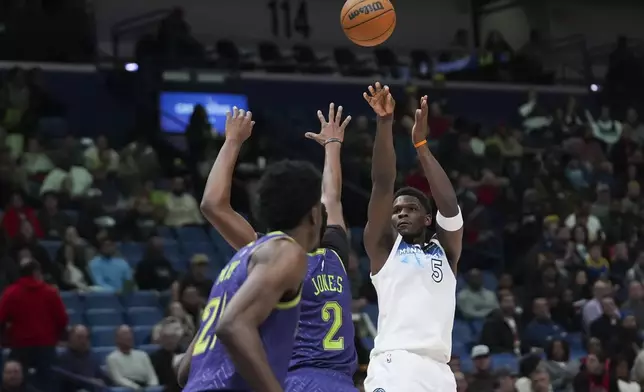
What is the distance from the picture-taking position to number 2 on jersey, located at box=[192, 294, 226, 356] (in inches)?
157

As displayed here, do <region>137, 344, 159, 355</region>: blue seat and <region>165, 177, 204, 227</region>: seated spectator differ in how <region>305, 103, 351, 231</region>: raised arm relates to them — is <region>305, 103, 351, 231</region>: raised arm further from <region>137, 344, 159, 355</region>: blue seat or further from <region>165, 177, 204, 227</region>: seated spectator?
<region>165, 177, 204, 227</region>: seated spectator

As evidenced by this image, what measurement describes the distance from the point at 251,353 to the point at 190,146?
12775 millimetres

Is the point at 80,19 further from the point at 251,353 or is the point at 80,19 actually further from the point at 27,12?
the point at 251,353

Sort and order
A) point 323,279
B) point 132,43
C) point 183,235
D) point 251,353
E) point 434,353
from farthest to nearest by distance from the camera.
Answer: point 132,43, point 183,235, point 434,353, point 323,279, point 251,353

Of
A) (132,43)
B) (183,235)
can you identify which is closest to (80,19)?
(132,43)

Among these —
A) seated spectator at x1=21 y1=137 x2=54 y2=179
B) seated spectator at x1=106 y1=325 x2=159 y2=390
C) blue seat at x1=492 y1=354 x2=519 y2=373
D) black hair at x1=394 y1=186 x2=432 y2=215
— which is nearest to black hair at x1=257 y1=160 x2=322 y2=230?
black hair at x1=394 y1=186 x2=432 y2=215

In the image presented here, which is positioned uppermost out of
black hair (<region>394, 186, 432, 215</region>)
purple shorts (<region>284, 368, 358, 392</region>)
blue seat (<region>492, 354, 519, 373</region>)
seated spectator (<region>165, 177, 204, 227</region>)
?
black hair (<region>394, 186, 432, 215</region>)

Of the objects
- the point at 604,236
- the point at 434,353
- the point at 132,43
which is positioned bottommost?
the point at 604,236

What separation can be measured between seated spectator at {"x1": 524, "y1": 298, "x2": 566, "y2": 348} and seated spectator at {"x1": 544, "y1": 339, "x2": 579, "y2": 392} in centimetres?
52

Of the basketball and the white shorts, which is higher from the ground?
the basketball

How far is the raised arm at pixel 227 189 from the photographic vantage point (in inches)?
201

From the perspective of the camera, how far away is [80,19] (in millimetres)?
16891

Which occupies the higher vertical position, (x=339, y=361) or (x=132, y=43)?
(x=132, y=43)

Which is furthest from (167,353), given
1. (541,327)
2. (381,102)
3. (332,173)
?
(381,102)
